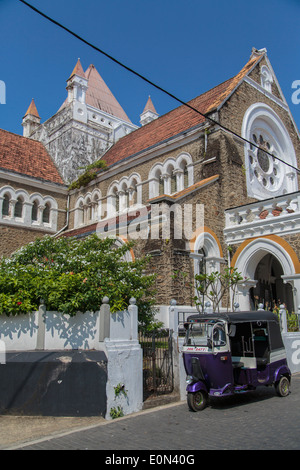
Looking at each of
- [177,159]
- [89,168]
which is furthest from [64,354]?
[89,168]

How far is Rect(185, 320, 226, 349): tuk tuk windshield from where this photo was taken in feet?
25.9

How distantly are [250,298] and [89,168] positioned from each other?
13.6 metres

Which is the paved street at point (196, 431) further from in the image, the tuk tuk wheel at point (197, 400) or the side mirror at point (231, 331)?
the side mirror at point (231, 331)

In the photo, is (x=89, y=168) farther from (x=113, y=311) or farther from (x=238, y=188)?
(x=113, y=311)

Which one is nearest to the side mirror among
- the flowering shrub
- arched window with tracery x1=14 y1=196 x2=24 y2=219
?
the flowering shrub

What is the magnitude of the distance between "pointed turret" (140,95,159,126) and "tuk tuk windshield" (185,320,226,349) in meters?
29.6

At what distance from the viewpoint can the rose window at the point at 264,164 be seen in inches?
753

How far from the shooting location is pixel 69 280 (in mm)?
8617

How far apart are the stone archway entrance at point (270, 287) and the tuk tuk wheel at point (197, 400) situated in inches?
369

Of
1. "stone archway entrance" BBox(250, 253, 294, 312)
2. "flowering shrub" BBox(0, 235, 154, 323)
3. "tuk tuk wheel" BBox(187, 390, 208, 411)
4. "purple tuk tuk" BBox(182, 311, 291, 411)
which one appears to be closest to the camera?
"tuk tuk wheel" BBox(187, 390, 208, 411)

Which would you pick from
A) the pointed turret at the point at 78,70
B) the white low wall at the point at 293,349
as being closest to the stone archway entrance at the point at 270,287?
the white low wall at the point at 293,349

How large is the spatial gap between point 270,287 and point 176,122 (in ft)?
33.4

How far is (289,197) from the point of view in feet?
46.6

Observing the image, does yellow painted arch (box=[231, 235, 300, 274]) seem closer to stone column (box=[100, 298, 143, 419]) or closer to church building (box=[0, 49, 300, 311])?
church building (box=[0, 49, 300, 311])
